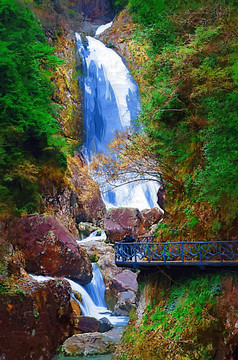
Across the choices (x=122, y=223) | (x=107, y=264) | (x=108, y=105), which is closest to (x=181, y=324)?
(x=107, y=264)

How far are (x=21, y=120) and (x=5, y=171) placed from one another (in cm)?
269

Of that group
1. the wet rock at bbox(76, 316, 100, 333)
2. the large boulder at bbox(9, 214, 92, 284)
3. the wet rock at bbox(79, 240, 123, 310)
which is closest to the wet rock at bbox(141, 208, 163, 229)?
the wet rock at bbox(79, 240, 123, 310)

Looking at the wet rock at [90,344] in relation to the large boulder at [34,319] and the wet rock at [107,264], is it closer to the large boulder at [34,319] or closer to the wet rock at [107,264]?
the large boulder at [34,319]

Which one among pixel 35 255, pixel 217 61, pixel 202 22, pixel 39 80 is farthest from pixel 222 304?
pixel 39 80

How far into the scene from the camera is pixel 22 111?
802 inches

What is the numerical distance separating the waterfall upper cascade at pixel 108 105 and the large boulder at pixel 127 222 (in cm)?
690

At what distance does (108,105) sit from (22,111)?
71.0ft

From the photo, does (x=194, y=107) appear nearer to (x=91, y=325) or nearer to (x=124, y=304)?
(x=91, y=325)

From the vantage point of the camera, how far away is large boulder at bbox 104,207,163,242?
27375mm

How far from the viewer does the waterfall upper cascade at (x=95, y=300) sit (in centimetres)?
1770

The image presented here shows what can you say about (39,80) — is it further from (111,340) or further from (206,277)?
Result: (206,277)

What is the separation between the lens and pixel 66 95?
3675 cm

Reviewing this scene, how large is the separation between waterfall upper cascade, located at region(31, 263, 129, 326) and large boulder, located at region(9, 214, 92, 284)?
506 millimetres

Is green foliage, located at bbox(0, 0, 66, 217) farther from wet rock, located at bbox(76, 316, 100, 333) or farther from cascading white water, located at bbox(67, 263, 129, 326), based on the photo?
wet rock, located at bbox(76, 316, 100, 333)
